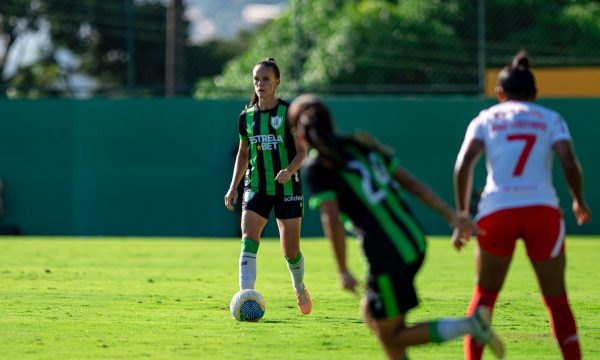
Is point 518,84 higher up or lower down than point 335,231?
higher up

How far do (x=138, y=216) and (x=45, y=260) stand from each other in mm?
8080

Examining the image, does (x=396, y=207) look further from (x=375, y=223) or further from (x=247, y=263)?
(x=247, y=263)

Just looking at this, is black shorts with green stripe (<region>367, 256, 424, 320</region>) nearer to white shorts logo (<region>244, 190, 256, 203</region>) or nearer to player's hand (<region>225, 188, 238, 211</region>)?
white shorts logo (<region>244, 190, 256, 203</region>)

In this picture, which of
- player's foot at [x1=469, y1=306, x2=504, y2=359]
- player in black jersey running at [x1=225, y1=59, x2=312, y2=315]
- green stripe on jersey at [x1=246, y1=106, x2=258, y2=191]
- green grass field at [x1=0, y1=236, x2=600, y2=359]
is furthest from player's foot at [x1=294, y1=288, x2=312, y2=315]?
player's foot at [x1=469, y1=306, x2=504, y2=359]

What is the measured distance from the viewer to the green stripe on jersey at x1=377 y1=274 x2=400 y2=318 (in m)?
6.96

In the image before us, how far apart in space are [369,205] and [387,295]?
1.68 feet

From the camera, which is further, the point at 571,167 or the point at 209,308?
the point at 209,308

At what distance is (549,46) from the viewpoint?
26.6m

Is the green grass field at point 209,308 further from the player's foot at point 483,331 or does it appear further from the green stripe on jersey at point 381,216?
the green stripe on jersey at point 381,216

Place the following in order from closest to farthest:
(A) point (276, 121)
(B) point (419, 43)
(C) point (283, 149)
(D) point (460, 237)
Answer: (D) point (460, 237), (A) point (276, 121), (C) point (283, 149), (B) point (419, 43)

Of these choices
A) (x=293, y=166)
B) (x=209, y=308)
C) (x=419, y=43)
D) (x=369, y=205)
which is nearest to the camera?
(x=369, y=205)

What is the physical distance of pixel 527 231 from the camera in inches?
299

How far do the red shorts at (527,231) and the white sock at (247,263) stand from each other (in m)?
3.70

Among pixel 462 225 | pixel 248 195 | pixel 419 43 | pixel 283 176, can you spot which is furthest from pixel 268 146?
pixel 419 43
